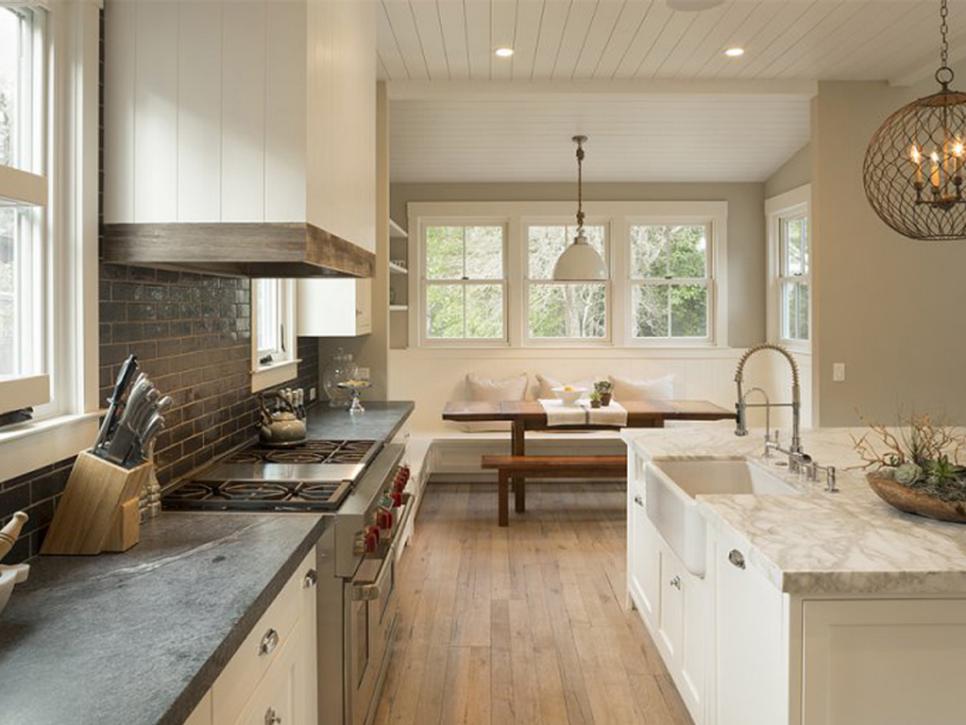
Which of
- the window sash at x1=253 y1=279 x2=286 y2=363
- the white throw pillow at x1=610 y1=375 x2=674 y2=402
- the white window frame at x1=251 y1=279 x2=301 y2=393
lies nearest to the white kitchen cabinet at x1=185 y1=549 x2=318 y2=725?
Answer: the white window frame at x1=251 y1=279 x2=301 y2=393

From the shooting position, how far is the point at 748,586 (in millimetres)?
1815

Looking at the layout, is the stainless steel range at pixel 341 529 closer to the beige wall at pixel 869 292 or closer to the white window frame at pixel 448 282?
the beige wall at pixel 869 292

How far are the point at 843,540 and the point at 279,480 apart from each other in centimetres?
154

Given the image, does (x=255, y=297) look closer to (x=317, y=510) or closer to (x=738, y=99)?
(x=317, y=510)

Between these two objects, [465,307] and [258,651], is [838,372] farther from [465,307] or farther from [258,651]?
[258,651]

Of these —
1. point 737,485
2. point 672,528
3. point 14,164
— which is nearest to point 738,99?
point 737,485

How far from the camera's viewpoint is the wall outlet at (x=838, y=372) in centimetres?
481

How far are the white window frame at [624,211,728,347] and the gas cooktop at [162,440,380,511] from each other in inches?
162

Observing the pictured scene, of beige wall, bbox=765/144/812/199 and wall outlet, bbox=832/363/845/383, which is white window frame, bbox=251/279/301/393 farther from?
beige wall, bbox=765/144/812/199

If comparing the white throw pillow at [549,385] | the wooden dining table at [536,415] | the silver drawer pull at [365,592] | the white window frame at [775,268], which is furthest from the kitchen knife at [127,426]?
the white window frame at [775,268]

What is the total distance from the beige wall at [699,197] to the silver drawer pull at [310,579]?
16.4 feet

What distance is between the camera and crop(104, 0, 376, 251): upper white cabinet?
1.97m

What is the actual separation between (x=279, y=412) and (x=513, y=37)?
7.35 feet

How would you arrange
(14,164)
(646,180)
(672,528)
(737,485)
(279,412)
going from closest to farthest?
(14,164)
(672,528)
(737,485)
(279,412)
(646,180)
